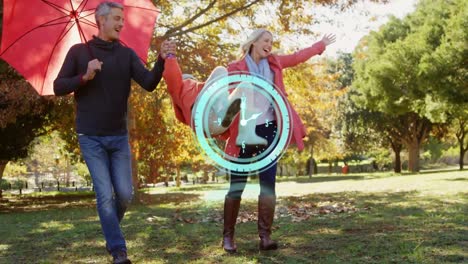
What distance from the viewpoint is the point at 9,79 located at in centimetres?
1432

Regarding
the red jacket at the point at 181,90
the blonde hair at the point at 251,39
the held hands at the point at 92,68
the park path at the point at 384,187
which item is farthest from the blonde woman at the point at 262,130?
the park path at the point at 384,187

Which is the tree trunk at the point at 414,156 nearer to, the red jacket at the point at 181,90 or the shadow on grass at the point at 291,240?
the shadow on grass at the point at 291,240

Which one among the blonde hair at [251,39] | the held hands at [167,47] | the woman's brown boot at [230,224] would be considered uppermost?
the blonde hair at [251,39]

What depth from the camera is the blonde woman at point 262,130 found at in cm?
537

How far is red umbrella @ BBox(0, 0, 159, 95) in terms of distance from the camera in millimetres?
5371

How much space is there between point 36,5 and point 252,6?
34.4 ft

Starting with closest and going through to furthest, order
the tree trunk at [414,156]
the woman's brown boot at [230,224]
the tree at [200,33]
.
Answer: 1. the woman's brown boot at [230,224]
2. the tree at [200,33]
3. the tree trunk at [414,156]

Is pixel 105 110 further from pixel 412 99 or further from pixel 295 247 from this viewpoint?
pixel 412 99

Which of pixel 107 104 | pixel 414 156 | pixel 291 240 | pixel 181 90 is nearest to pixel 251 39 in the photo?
pixel 181 90

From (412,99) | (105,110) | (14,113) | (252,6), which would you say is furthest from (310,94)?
(412,99)
